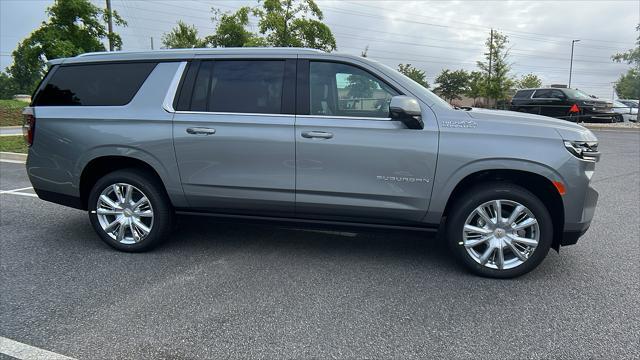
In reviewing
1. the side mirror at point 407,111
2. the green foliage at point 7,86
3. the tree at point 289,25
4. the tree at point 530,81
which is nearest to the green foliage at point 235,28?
the tree at point 289,25

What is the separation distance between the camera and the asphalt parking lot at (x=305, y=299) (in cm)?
268

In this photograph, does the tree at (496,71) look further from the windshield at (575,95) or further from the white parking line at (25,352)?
the white parking line at (25,352)

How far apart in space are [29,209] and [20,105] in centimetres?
2650

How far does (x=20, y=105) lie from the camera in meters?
27.2

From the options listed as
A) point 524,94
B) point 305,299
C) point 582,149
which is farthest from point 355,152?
point 524,94

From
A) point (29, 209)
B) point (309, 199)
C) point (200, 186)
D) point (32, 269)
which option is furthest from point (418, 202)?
point (29, 209)

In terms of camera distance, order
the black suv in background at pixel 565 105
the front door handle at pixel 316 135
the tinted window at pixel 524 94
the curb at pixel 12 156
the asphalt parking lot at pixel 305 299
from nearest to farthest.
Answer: the asphalt parking lot at pixel 305 299 < the front door handle at pixel 316 135 < the curb at pixel 12 156 < the black suv in background at pixel 565 105 < the tinted window at pixel 524 94

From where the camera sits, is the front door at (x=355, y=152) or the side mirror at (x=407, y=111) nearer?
the side mirror at (x=407, y=111)

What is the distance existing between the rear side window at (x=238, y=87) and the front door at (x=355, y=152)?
9.8 inches

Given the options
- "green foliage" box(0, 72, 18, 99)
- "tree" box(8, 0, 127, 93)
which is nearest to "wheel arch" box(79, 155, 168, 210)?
"tree" box(8, 0, 127, 93)

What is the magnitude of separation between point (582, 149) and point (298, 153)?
2283 millimetres

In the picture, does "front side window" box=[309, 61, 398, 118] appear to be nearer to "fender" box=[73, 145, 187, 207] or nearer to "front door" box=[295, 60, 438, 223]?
"front door" box=[295, 60, 438, 223]

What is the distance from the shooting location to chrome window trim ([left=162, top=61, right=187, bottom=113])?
4020 mm

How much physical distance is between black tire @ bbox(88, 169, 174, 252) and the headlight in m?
3.57
